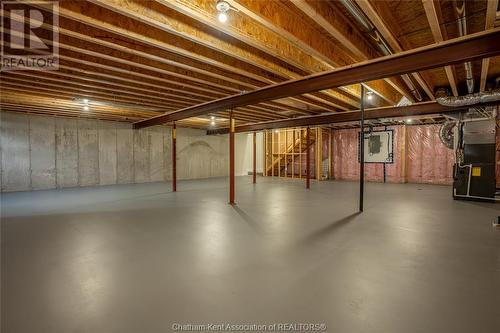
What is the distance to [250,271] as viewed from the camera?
2.23 meters

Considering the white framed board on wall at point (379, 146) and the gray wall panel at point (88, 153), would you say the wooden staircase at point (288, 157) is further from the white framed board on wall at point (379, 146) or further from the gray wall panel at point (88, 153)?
the gray wall panel at point (88, 153)

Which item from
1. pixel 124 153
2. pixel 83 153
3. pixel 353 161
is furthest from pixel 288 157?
pixel 83 153

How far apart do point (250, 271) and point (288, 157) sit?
32.9 feet

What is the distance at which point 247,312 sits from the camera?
166 centimetres

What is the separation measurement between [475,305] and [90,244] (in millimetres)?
3646

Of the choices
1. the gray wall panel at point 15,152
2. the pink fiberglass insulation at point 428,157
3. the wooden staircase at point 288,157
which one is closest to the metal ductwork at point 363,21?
the pink fiberglass insulation at point 428,157

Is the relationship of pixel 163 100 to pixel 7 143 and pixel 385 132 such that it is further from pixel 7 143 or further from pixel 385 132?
pixel 385 132

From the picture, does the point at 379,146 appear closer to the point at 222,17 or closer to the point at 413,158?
the point at 413,158

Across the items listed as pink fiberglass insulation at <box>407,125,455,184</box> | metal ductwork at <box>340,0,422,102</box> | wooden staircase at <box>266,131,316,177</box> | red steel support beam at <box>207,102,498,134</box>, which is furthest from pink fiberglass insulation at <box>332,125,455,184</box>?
metal ductwork at <box>340,0,422,102</box>

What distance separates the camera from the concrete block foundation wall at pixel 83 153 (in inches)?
280

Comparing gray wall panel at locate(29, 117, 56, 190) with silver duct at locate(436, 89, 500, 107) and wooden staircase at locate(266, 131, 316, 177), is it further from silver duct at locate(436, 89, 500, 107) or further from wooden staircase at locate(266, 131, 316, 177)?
silver duct at locate(436, 89, 500, 107)

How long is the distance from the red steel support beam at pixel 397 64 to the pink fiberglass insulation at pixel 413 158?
7315 millimetres

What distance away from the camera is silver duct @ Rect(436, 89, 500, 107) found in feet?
14.1

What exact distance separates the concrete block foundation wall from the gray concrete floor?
385cm
